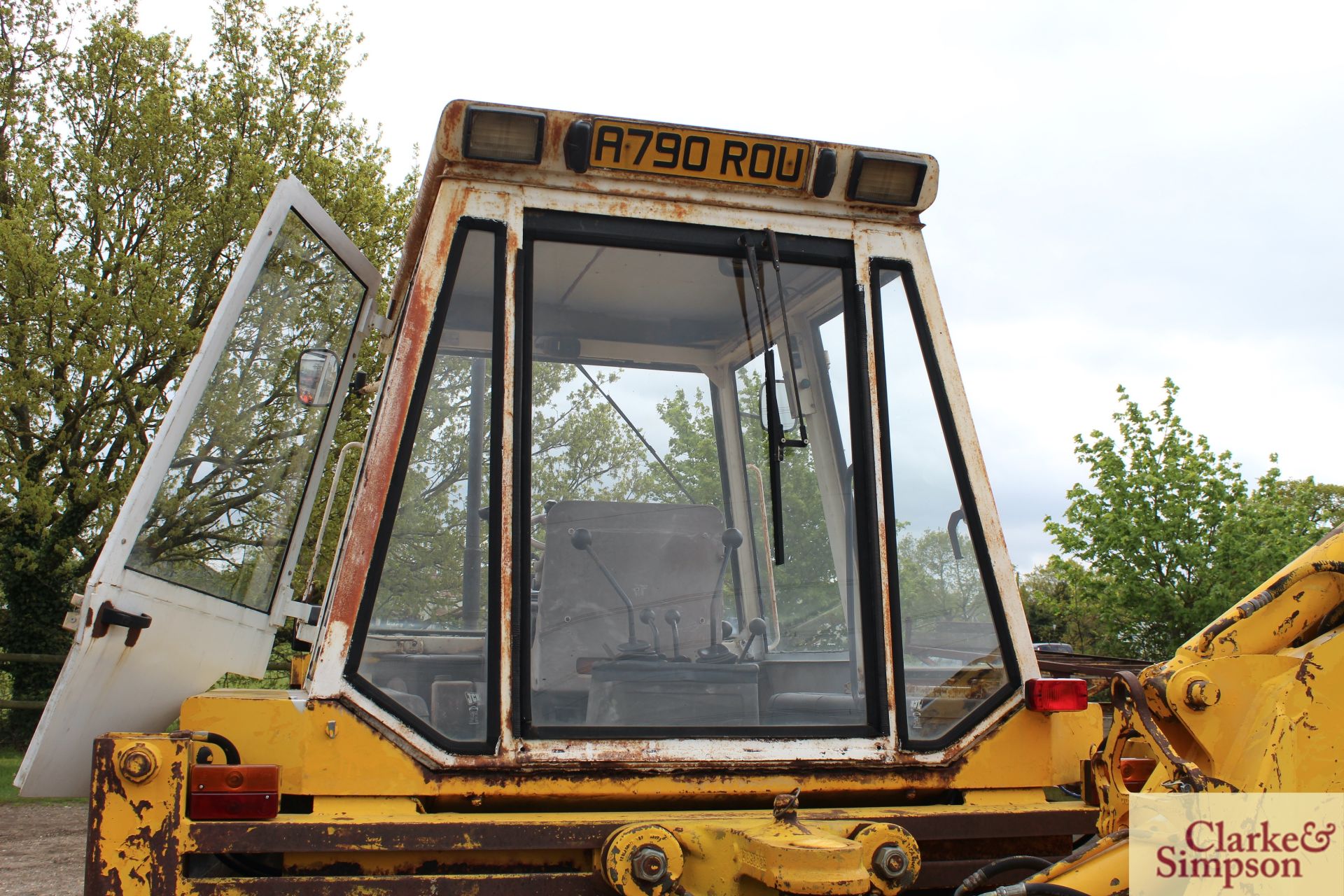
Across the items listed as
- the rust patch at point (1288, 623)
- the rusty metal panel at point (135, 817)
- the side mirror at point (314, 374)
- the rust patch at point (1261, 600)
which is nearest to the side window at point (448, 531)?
the rusty metal panel at point (135, 817)

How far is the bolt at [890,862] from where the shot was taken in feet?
7.57

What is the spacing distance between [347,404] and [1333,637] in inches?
429

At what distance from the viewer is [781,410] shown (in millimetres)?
2984

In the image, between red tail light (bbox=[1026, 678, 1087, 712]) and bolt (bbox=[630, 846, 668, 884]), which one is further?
red tail light (bbox=[1026, 678, 1087, 712])

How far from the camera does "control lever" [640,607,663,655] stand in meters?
2.81

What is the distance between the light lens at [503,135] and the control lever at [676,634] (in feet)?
3.97

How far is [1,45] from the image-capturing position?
13391 millimetres

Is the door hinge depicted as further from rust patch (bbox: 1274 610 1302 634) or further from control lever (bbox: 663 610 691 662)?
rust patch (bbox: 1274 610 1302 634)

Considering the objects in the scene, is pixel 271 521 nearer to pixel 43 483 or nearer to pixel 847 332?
pixel 847 332

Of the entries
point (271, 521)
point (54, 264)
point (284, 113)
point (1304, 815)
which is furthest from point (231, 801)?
point (284, 113)

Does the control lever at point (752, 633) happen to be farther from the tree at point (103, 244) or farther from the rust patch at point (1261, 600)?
the tree at point (103, 244)

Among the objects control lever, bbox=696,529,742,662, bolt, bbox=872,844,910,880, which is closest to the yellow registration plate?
control lever, bbox=696,529,742,662

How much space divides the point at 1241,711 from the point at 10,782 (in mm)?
12756

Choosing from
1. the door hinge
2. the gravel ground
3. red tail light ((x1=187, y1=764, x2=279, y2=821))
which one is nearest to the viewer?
red tail light ((x1=187, y1=764, x2=279, y2=821))
